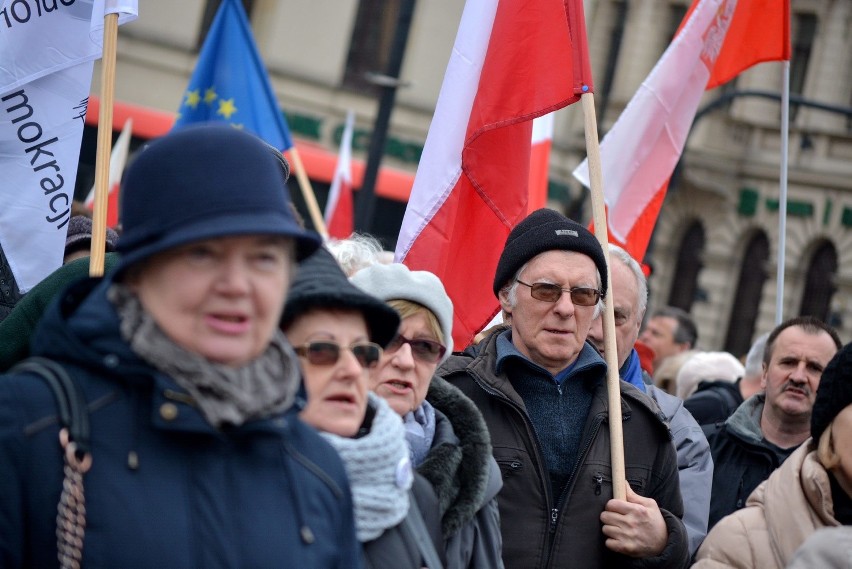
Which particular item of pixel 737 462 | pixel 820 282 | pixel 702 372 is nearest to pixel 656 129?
pixel 737 462

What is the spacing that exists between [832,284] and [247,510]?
84.1 ft

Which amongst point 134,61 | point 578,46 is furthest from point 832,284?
point 578,46

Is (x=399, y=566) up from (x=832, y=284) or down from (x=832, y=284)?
up

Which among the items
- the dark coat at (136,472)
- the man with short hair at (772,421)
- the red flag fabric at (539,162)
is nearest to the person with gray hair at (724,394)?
the man with short hair at (772,421)

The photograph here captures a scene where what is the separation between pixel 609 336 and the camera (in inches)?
162

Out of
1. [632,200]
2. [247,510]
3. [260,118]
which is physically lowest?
[260,118]

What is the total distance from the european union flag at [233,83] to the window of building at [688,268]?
68.5 ft

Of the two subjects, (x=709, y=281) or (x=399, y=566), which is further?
(x=709, y=281)

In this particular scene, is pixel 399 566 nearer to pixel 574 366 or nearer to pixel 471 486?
pixel 471 486

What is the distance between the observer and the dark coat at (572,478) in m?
3.70

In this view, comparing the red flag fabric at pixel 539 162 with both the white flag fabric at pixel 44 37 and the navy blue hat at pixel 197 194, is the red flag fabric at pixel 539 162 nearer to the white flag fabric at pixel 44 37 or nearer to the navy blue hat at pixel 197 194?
the white flag fabric at pixel 44 37

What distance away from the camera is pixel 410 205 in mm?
5066

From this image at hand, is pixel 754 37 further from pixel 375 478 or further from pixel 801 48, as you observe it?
pixel 801 48

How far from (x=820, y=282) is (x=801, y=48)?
4.66 m
